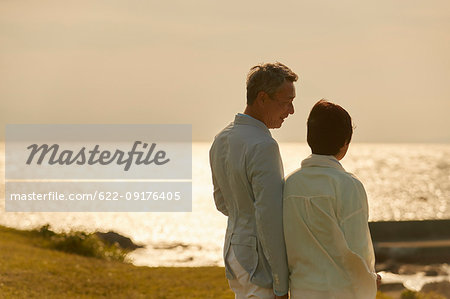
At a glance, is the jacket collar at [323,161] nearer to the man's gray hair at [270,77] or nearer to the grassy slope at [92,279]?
the man's gray hair at [270,77]

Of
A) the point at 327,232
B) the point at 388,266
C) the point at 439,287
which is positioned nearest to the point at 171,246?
the point at 388,266

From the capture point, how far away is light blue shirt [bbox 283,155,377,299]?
107 inches

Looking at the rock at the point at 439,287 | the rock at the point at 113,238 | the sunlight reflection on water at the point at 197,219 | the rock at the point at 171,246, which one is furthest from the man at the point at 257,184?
the rock at the point at 171,246

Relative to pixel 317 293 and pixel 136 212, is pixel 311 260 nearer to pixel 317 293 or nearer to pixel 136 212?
pixel 317 293

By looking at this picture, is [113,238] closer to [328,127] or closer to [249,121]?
[249,121]

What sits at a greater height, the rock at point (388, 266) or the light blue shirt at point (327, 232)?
the light blue shirt at point (327, 232)

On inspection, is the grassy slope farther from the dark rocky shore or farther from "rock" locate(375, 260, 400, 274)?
the dark rocky shore

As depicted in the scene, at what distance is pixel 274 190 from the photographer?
112 inches

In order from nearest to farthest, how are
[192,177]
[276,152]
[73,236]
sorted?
[276,152], [73,236], [192,177]

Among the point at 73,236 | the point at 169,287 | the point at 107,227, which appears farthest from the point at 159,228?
the point at 169,287

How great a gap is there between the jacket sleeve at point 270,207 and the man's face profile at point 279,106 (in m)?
0.18

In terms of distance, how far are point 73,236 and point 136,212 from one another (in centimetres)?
5000

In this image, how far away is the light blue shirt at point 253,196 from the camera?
285 cm

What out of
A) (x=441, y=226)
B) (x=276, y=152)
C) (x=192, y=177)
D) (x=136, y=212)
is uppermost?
(x=276, y=152)
